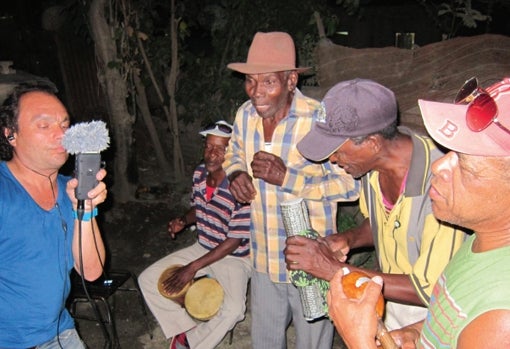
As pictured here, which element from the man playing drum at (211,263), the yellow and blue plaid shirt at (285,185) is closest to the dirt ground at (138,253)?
the man playing drum at (211,263)

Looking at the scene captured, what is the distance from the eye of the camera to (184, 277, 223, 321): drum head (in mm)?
3236

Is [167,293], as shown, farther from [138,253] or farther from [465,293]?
[465,293]

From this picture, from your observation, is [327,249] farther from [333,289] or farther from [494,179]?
[494,179]

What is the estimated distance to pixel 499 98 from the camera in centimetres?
111

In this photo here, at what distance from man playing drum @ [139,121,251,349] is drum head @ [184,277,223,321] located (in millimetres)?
62

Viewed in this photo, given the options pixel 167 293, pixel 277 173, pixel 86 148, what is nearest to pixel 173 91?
pixel 167 293

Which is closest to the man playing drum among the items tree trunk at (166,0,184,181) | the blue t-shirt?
the blue t-shirt

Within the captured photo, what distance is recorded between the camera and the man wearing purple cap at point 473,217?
3.51 feet

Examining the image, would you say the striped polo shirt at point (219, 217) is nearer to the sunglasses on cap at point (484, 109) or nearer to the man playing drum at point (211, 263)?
the man playing drum at point (211, 263)

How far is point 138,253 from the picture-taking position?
17.1 feet

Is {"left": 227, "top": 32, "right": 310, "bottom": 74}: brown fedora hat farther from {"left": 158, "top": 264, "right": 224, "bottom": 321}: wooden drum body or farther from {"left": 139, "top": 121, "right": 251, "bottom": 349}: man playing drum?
{"left": 158, "top": 264, "right": 224, "bottom": 321}: wooden drum body

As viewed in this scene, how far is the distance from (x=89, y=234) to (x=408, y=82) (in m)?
2.86

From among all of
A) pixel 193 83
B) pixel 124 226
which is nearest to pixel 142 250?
pixel 124 226

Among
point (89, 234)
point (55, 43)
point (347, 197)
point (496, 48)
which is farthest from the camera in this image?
point (55, 43)
